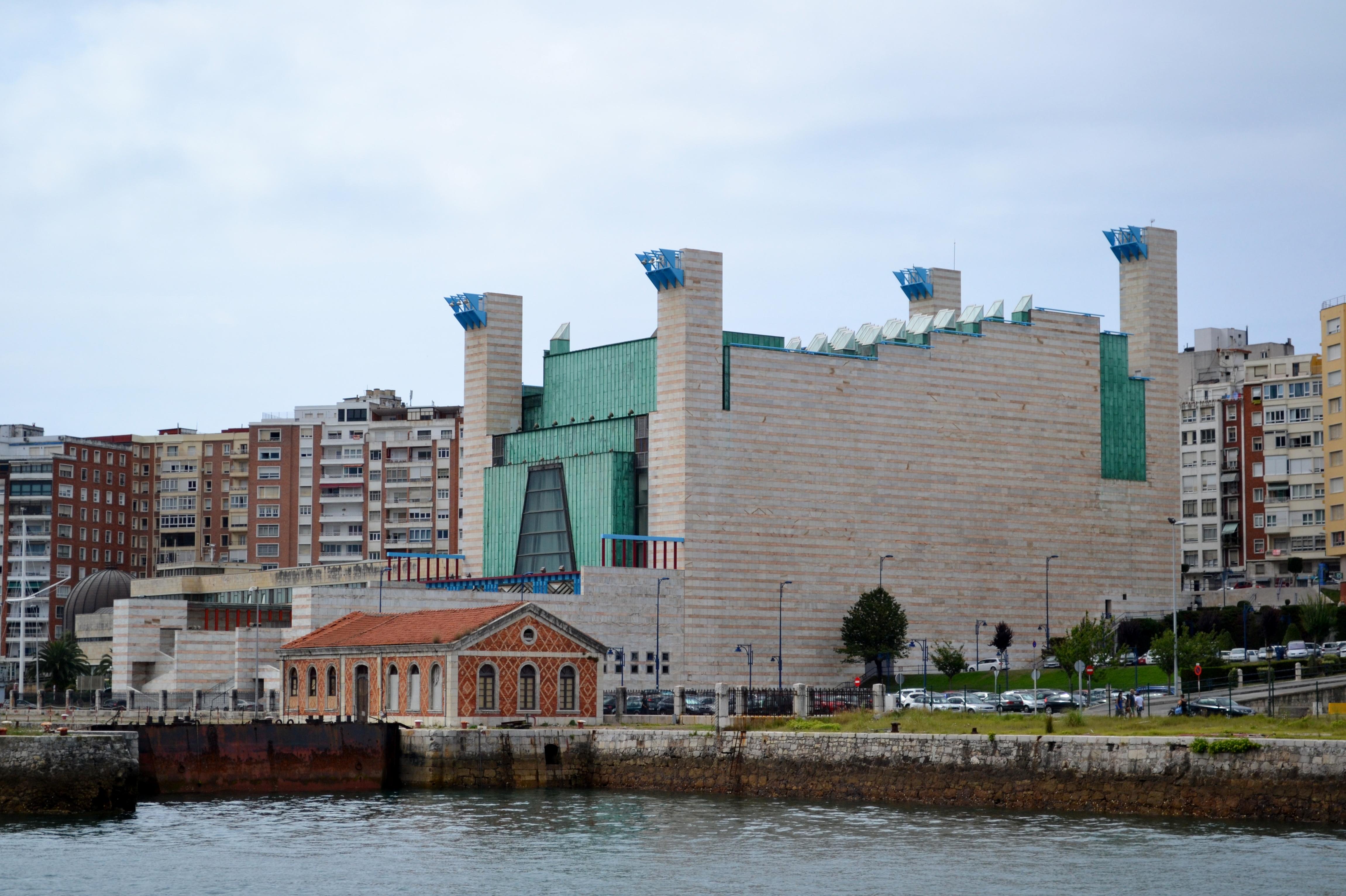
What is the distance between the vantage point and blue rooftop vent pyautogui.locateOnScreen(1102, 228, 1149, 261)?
5433 inches

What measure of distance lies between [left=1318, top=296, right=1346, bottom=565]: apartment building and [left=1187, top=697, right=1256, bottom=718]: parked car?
4866 cm

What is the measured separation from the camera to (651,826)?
6184 cm

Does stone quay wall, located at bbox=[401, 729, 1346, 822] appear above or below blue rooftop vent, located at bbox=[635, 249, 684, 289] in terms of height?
below

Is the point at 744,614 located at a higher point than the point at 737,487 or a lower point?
lower

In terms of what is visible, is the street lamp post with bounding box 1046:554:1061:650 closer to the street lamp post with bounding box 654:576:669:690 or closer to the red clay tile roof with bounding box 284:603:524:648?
the street lamp post with bounding box 654:576:669:690

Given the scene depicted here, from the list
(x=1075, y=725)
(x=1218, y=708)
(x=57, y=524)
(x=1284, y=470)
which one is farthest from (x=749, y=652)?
(x=57, y=524)

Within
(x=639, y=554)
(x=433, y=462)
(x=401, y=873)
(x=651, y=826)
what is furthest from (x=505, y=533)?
(x=401, y=873)

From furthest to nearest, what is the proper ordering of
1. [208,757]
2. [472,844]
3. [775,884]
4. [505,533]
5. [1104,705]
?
[505,533], [1104,705], [208,757], [472,844], [775,884]


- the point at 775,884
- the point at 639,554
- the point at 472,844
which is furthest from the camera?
the point at 639,554

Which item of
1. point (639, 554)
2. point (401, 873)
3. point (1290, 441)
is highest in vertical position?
point (1290, 441)

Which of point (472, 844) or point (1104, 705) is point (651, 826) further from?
point (1104, 705)

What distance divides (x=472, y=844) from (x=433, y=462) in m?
128

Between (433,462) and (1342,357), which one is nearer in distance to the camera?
(1342,357)

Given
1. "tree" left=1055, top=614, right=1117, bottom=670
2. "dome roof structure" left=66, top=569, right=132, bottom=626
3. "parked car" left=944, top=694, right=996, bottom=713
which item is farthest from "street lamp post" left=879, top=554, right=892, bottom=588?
"dome roof structure" left=66, top=569, right=132, bottom=626
